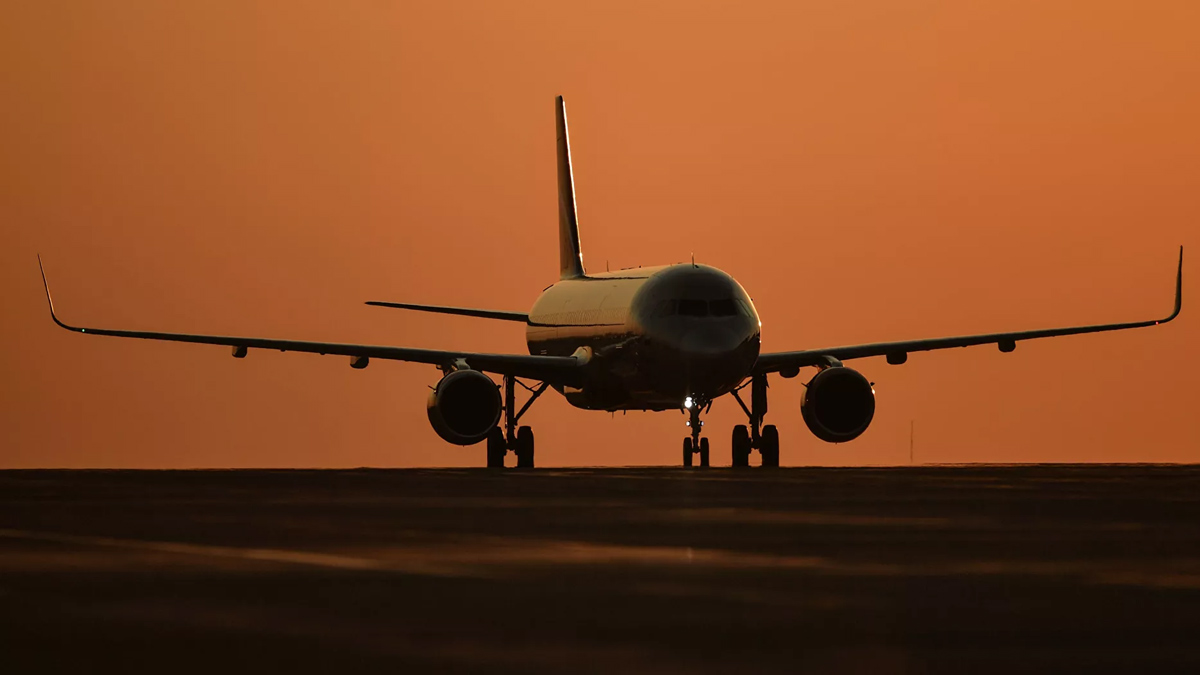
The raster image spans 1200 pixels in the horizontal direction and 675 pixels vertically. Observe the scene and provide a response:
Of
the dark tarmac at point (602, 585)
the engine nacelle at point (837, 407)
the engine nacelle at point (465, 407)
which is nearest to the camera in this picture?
the dark tarmac at point (602, 585)

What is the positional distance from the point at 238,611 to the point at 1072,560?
251 inches

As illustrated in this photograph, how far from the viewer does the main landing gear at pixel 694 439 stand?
152 ft

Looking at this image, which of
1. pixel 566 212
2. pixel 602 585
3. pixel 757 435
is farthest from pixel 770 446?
pixel 602 585

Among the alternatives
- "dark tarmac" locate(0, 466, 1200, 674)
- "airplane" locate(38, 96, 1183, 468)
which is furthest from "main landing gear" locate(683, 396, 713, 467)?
"dark tarmac" locate(0, 466, 1200, 674)

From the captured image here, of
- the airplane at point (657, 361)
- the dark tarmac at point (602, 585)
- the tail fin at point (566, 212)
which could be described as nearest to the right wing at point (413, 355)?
the airplane at point (657, 361)

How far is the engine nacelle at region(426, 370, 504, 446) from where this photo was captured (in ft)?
146

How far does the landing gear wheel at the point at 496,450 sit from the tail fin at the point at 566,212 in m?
11.9

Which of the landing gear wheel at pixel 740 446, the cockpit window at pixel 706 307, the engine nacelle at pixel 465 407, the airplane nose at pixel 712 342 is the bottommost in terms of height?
the landing gear wheel at pixel 740 446

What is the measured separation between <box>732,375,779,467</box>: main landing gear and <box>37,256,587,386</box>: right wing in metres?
3.65

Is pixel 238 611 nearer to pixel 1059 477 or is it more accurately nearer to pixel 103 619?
pixel 103 619

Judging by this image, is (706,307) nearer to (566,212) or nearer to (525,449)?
(525,449)

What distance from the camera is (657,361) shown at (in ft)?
150

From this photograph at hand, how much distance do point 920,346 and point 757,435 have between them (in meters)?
4.17

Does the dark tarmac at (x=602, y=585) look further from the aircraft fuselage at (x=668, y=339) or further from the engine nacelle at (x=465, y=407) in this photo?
the aircraft fuselage at (x=668, y=339)
